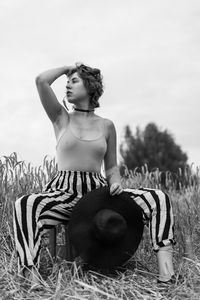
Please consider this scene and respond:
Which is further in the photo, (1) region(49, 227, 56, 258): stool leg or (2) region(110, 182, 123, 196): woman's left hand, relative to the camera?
(1) region(49, 227, 56, 258): stool leg

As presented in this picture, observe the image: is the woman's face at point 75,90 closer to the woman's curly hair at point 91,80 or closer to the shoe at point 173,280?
the woman's curly hair at point 91,80

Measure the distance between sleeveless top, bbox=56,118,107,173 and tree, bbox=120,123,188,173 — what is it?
16.2 meters

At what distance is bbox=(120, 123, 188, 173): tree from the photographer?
19891 millimetres

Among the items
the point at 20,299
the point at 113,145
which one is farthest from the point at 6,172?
the point at 20,299

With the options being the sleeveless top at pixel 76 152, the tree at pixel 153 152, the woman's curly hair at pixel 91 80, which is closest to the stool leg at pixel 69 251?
the sleeveless top at pixel 76 152

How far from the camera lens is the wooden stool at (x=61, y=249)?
3.39m

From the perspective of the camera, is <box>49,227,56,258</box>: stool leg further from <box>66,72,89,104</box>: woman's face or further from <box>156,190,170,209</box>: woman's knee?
<box>66,72,89,104</box>: woman's face

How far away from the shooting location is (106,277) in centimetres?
304

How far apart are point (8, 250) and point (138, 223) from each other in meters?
0.97

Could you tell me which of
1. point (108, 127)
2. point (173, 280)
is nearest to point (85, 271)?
point (173, 280)

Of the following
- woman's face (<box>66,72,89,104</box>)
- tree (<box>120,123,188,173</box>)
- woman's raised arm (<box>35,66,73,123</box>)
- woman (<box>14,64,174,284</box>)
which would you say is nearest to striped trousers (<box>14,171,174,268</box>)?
woman (<box>14,64,174,284</box>)

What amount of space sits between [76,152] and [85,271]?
67cm

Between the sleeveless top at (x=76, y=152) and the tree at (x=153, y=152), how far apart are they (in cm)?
1620

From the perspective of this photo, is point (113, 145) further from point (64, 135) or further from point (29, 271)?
point (29, 271)
